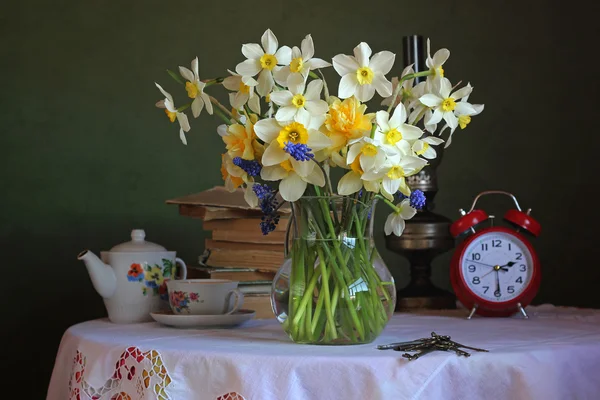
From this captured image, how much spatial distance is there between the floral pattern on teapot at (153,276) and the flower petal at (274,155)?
61 cm

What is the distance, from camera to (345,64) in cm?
114

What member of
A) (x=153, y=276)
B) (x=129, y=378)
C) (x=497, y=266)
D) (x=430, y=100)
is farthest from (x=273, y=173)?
(x=497, y=266)

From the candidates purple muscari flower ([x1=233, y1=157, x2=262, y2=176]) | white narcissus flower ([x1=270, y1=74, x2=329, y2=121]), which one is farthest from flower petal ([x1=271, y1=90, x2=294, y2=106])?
purple muscari flower ([x1=233, y1=157, x2=262, y2=176])

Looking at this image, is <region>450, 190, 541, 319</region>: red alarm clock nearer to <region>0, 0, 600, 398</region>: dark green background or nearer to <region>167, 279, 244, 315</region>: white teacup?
<region>167, 279, 244, 315</region>: white teacup

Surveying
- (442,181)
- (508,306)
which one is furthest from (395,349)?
(442,181)

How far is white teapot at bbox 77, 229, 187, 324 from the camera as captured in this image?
161 cm

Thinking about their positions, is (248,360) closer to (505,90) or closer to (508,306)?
(508,306)

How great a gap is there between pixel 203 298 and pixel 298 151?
0.54 m

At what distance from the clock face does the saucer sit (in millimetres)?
495

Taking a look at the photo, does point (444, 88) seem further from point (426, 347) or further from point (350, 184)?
point (426, 347)

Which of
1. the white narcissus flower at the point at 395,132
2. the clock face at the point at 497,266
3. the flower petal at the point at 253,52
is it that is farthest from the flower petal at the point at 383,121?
the clock face at the point at 497,266

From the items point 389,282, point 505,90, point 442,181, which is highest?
point 505,90

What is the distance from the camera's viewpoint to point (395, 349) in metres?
1.11

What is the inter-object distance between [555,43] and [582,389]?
5.36 ft
